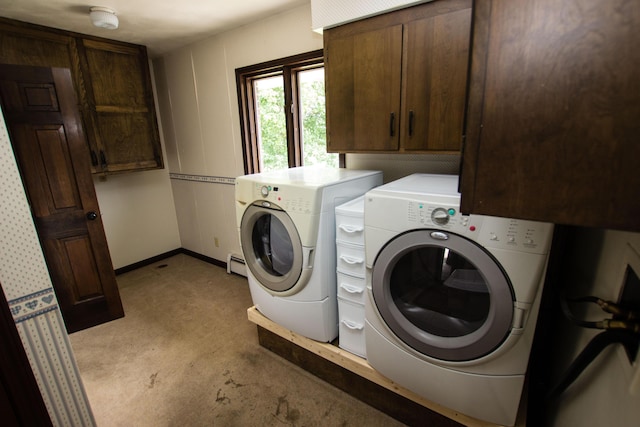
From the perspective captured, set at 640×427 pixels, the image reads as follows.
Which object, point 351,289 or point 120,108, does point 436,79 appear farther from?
point 120,108

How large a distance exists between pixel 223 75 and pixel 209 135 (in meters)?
0.61

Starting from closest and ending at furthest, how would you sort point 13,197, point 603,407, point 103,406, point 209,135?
point 603,407
point 13,197
point 103,406
point 209,135

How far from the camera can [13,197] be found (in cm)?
96

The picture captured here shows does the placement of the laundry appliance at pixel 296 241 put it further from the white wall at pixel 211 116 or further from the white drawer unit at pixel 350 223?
the white wall at pixel 211 116

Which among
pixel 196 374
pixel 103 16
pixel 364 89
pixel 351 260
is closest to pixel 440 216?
pixel 351 260

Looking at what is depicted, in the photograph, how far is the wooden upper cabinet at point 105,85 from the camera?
2.17 m

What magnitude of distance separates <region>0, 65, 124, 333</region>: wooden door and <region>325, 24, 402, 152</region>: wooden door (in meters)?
1.91

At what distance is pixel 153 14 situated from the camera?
6.88 feet

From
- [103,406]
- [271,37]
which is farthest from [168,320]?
[271,37]

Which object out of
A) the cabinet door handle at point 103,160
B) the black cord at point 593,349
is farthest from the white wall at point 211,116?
the black cord at point 593,349

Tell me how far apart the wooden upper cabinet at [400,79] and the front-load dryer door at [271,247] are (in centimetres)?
56

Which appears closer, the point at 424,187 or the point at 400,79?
the point at 424,187

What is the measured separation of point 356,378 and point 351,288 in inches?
21.8

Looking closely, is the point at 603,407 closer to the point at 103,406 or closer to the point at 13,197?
the point at 13,197
